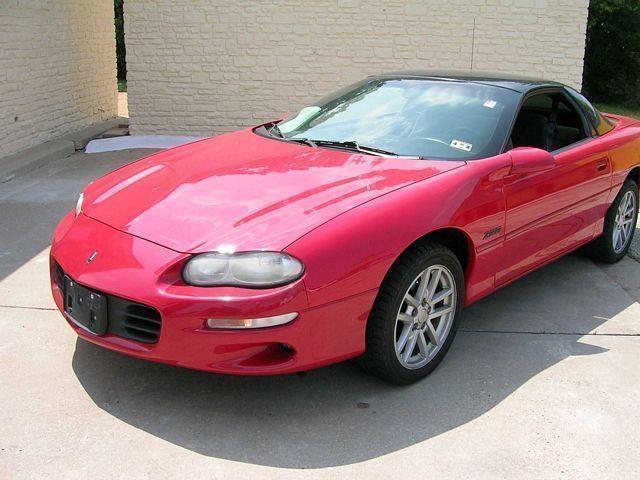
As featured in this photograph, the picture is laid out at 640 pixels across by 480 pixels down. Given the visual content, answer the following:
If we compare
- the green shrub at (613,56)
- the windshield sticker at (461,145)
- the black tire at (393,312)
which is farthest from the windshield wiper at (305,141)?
the green shrub at (613,56)

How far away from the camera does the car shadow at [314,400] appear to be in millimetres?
2854

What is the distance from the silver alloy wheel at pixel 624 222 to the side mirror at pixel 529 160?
1466 millimetres

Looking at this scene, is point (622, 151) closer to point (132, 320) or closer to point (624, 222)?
point (624, 222)

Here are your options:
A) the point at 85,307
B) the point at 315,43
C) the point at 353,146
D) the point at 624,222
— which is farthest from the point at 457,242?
the point at 315,43

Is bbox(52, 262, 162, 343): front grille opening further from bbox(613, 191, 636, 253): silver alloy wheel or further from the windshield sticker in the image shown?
bbox(613, 191, 636, 253): silver alloy wheel

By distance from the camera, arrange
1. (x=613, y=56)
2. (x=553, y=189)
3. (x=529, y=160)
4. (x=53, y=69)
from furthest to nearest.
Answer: (x=613, y=56) → (x=53, y=69) → (x=553, y=189) → (x=529, y=160)

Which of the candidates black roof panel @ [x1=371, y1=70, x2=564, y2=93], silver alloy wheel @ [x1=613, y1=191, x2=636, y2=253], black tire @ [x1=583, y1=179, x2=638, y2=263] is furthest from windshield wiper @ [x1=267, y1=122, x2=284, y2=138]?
silver alloy wheel @ [x1=613, y1=191, x2=636, y2=253]

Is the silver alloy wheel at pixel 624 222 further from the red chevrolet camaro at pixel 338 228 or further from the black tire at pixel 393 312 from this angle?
the black tire at pixel 393 312

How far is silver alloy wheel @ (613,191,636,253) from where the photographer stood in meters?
5.07

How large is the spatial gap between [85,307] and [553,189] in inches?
103

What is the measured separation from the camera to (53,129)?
941 cm

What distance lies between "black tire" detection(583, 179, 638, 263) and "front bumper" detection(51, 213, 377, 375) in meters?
2.68

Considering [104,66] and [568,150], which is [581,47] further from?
[104,66]

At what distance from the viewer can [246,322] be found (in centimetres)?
A: 274
